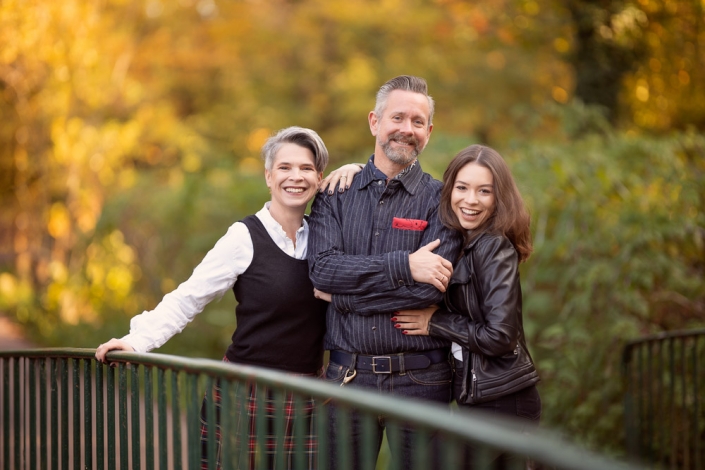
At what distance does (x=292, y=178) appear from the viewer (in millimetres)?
3305

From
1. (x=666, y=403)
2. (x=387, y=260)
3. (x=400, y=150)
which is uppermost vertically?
(x=400, y=150)

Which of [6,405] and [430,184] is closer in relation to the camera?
[430,184]


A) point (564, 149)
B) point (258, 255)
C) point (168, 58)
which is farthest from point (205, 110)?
point (258, 255)

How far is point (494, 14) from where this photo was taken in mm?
11234

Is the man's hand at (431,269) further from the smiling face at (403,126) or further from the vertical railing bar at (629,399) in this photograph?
the vertical railing bar at (629,399)

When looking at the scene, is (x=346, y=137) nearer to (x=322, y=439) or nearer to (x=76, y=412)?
(x=76, y=412)

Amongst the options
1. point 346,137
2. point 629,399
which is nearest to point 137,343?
point 629,399

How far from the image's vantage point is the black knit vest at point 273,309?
3.25 metres

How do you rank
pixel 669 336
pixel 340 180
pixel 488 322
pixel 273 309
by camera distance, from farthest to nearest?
pixel 669 336
pixel 340 180
pixel 273 309
pixel 488 322

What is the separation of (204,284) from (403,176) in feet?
3.14

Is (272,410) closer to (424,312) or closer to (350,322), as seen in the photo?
(350,322)

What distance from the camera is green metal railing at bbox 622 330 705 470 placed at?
448 cm

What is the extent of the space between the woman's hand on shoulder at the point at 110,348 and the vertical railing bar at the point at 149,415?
250 millimetres

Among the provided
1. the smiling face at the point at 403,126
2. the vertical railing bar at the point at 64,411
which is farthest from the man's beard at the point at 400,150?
the vertical railing bar at the point at 64,411
